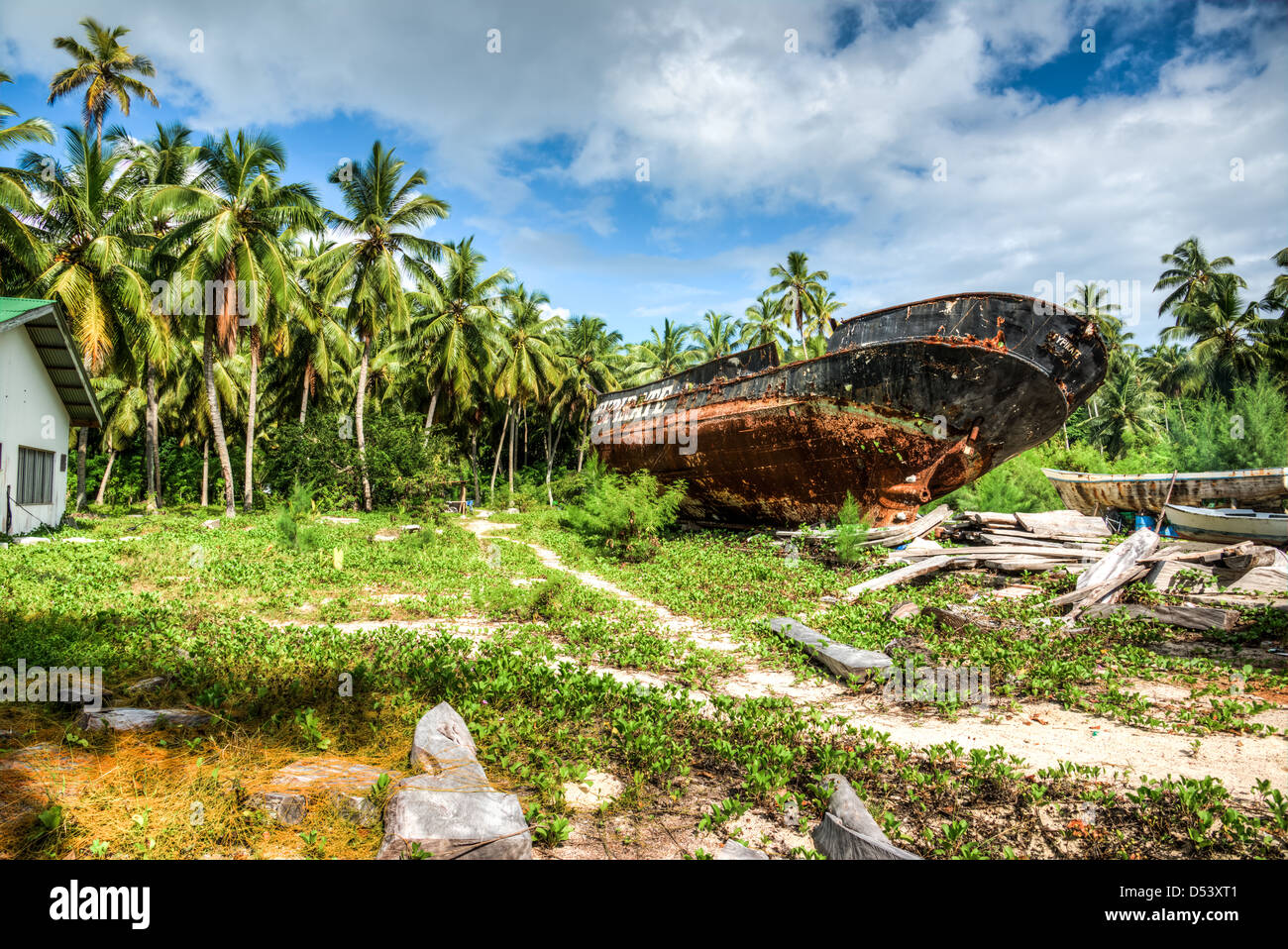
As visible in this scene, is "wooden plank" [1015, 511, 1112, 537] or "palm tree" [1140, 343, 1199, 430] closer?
"wooden plank" [1015, 511, 1112, 537]

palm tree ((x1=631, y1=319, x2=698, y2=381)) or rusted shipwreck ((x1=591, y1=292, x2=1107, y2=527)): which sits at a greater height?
palm tree ((x1=631, y1=319, x2=698, y2=381))

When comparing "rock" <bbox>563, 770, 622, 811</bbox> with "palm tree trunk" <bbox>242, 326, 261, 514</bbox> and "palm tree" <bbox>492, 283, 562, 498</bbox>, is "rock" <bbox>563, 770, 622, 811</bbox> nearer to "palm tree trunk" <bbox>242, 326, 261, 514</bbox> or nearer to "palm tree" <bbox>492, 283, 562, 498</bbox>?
"palm tree trunk" <bbox>242, 326, 261, 514</bbox>

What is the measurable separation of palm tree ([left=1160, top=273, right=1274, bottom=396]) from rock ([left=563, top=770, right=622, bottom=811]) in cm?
3977

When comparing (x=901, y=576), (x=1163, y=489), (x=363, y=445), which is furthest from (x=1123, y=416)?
(x=363, y=445)

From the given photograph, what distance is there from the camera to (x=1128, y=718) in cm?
498

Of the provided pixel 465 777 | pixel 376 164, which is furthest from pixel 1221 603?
pixel 376 164

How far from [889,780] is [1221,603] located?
23.5 feet

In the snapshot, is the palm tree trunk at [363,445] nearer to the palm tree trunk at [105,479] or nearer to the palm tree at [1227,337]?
the palm tree trunk at [105,479]

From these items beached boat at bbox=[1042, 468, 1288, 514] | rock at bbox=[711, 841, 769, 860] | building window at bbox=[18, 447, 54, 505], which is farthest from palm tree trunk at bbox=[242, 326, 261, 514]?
beached boat at bbox=[1042, 468, 1288, 514]

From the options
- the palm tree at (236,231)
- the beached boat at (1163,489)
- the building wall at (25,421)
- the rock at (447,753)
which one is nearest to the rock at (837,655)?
the rock at (447,753)

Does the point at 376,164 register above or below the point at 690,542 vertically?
above

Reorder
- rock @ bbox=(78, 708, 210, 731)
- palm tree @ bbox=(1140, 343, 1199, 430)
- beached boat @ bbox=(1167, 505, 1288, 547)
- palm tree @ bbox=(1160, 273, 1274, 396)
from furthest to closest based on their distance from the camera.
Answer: palm tree @ bbox=(1140, 343, 1199, 430) < palm tree @ bbox=(1160, 273, 1274, 396) < beached boat @ bbox=(1167, 505, 1288, 547) < rock @ bbox=(78, 708, 210, 731)

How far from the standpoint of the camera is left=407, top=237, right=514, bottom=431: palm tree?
27.3 m
